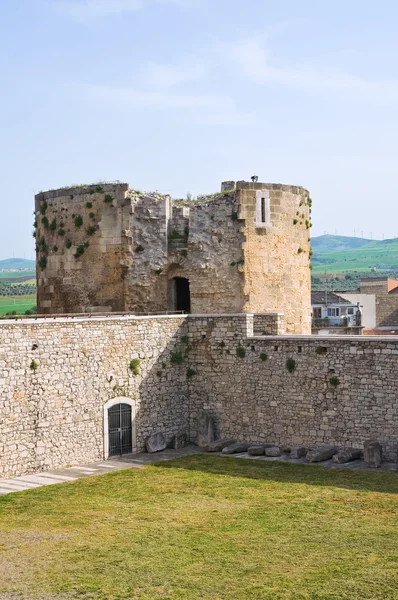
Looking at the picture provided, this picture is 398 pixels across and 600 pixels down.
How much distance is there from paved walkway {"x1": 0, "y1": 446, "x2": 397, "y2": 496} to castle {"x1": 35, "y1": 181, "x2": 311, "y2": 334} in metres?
4.93

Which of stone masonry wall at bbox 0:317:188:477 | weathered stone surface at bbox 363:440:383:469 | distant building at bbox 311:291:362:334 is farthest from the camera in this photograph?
distant building at bbox 311:291:362:334

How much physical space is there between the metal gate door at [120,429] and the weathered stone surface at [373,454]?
20.8 ft

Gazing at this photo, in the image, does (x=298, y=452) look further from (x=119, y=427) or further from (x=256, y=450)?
(x=119, y=427)

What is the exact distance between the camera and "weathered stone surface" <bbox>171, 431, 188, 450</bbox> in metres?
25.5

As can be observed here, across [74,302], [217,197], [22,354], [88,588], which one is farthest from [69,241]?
[88,588]

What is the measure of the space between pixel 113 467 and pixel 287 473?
4363 millimetres

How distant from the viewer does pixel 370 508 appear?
59.8 ft

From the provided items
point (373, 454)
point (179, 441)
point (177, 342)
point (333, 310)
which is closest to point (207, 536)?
point (373, 454)

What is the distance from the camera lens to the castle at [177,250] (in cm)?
2755

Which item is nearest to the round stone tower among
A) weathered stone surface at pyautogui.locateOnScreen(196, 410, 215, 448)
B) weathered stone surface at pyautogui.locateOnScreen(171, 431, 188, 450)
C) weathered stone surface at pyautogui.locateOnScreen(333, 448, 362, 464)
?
weathered stone surface at pyautogui.locateOnScreen(196, 410, 215, 448)

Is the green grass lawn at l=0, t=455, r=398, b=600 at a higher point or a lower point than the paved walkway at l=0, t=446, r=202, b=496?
lower

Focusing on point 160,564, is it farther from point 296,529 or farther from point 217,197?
point 217,197

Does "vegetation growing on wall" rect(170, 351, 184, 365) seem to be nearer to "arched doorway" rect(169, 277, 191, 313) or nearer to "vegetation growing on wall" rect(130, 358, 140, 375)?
"vegetation growing on wall" rect(130, 358, 140, 375)

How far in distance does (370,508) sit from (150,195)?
12959mm
